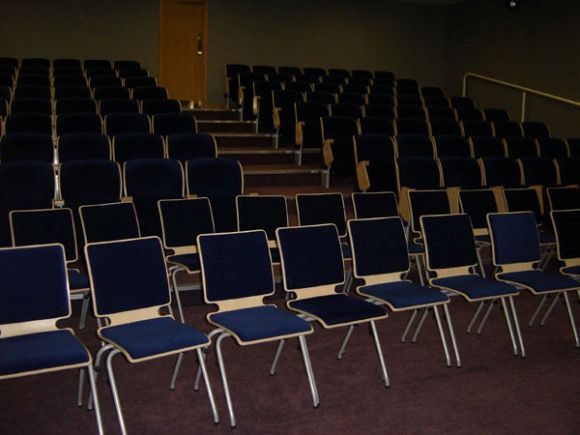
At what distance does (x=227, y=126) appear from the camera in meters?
9.61

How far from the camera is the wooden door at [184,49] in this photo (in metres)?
12.2

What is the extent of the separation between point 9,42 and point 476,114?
25.7 feet

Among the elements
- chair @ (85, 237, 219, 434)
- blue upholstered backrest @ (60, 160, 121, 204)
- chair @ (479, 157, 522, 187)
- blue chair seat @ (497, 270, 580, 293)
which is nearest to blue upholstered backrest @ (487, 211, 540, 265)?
blue chair seat @ (497, 270, 580, 293)

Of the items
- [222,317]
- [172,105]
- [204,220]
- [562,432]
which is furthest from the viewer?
[172,105]

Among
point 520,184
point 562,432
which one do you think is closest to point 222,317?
point 562,432

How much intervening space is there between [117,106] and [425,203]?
4130mm

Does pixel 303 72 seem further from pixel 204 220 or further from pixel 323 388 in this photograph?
pixel 323 388

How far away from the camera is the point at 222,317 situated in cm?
344

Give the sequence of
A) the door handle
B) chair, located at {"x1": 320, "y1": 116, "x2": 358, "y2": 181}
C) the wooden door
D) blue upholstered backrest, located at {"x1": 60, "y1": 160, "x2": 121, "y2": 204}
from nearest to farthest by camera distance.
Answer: blue upholstered backrest, located at {"x1": 60, "y1": 160, "x2": 121, "y2": 204} → chair, located at {"x1": 320, "y1": 116, "x2": 358, "y2": 181} → the wooden door → the door handle

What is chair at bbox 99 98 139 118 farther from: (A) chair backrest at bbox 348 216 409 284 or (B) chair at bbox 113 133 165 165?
(A) chair backrest at bbox 348 216 409 284

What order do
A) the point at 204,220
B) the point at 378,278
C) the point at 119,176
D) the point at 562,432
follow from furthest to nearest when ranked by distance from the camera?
1. the point at 119,176
2. the point at 204,220
3. the point at 378,278
4. the point at 562,432

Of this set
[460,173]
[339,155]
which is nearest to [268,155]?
[339,155]

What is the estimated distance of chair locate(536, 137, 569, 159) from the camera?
Answer: 26.3 feet

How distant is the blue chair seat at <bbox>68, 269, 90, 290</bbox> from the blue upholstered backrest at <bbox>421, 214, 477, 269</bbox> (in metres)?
2.12
